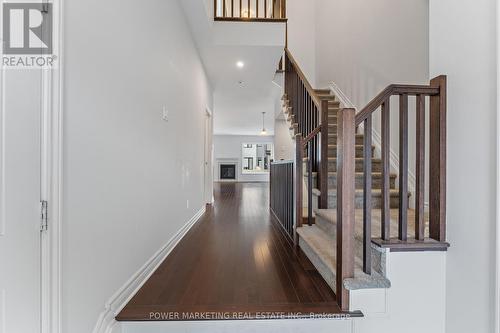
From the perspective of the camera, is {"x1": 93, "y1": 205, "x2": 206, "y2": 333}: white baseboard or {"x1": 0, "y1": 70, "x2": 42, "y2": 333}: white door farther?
{"x1": 93, "y1": 205, "x2": 206, "y2": 333}: white baseboard

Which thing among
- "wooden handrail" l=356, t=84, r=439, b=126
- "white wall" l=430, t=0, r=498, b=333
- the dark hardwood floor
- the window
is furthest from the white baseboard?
the window

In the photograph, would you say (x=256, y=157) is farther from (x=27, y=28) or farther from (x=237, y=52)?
(x=27, y=28)

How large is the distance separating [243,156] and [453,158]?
12.0 metres

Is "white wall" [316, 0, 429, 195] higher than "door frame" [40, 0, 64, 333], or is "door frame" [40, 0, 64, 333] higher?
"white wall" [316, 0, 429, 195]

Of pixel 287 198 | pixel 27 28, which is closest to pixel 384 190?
pixel 287 198

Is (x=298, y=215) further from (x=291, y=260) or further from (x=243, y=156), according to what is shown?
(x=243, y=156)

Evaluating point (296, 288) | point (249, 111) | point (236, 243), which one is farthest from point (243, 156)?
point (296, 288)

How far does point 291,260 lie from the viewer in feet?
7.04

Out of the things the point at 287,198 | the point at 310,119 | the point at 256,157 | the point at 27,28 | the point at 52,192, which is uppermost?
the point at 310,119

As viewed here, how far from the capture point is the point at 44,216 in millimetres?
997

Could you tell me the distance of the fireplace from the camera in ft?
43.1

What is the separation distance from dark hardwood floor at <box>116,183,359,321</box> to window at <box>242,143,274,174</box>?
10.6 meters

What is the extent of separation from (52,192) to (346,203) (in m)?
1.47

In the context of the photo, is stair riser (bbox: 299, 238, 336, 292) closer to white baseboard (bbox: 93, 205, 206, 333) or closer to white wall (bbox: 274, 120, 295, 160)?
white baseboard (bbox: 93, 205, 206, 333)
